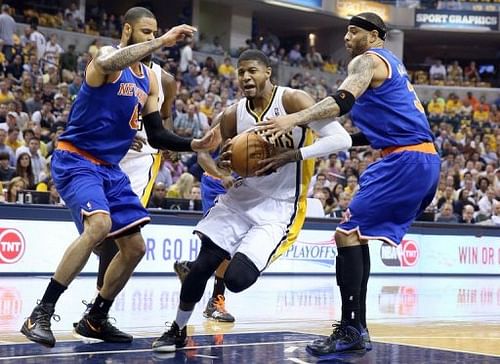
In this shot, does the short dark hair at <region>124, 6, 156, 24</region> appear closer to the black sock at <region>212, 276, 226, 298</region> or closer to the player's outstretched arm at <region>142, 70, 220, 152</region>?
the player's outstretched arm at <region>142, 70, 220, 152</region>

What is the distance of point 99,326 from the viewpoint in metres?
6.84

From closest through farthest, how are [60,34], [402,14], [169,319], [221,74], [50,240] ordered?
1. [169,319]
2. [50,240]
3. [60,34]
4. [221,74]
5. [402,14]

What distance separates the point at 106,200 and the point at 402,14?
101ft

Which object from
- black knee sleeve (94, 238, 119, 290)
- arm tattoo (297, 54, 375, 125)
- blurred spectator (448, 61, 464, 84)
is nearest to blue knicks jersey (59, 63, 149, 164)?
black knee sleeve (94, 238, 119, 290)

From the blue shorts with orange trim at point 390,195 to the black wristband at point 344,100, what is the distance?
2.00ft

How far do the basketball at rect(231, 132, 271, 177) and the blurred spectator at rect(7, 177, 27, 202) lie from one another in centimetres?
723

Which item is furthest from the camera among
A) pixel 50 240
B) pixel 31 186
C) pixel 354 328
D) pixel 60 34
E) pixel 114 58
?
pixel 60 34

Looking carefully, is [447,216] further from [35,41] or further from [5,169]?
[35,41]

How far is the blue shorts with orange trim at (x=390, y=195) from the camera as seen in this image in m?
6.62

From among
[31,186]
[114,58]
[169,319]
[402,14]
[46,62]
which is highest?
[402,14]

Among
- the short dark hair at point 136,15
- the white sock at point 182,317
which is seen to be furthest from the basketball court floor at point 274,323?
the short dark hair at point 136,15

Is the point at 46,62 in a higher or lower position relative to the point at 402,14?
lower

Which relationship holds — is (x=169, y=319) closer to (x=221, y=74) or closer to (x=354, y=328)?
(x=354, y=328)

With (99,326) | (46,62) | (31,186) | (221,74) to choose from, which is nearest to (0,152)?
(31,186)
